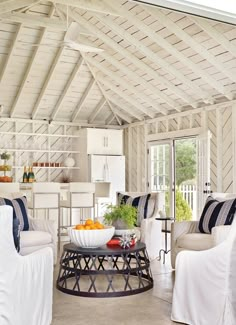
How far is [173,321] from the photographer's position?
3568mm

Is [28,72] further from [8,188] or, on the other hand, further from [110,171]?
[110,171]

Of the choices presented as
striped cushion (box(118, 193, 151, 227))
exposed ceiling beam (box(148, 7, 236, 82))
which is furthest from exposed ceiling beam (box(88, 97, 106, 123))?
striped cushion (box(118, 193, 151, 227))

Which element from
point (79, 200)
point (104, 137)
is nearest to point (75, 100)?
point (104, 137)

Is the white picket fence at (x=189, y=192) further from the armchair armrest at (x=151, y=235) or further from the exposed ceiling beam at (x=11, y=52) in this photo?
the exposed ceiling beam at (x=11, y=52)

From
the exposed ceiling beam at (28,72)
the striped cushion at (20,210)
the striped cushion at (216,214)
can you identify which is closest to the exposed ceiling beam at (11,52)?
the exposed ceiling beam at (28,72)

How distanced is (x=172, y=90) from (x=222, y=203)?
13.1ft

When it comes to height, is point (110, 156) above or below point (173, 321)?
above

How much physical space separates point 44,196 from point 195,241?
3.29m

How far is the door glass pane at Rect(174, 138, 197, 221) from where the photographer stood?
984 centimetres

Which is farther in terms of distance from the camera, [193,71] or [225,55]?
[193,71]

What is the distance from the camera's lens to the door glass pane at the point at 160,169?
967cm

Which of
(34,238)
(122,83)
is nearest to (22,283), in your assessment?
(34,238)

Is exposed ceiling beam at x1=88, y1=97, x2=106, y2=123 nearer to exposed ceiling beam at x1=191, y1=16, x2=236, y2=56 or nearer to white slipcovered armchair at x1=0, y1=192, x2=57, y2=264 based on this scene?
exposed ceiling beam at x1=191, y1=16, x2=236, y2=56

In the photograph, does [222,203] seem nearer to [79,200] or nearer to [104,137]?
[79,200]
